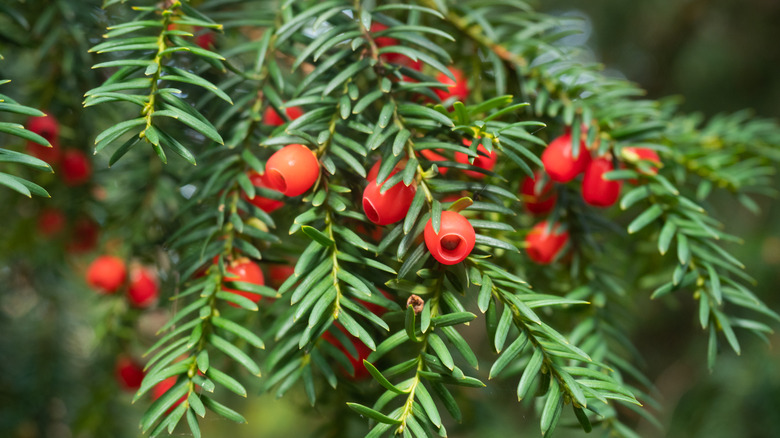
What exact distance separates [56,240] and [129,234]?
0.55ft

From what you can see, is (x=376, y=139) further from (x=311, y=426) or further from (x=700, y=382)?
(x=311, y=426)

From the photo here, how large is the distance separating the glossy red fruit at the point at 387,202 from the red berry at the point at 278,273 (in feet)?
0.67

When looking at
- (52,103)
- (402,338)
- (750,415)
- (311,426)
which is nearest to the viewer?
(402,338)

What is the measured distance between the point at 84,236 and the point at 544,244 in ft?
2.05

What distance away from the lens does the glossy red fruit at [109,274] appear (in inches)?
26.7

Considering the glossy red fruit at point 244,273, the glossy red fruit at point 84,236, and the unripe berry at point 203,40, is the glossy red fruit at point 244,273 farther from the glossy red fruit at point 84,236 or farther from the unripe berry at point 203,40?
the glossy red fruit at point 84,236

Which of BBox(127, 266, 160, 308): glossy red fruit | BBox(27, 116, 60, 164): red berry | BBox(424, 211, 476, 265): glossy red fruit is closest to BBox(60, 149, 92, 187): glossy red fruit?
BBox(27, 116, 60, 164): red berry

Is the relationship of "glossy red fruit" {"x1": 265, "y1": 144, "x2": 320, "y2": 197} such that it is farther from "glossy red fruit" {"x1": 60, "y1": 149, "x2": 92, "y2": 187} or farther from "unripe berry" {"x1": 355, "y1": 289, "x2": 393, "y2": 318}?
"glossy red fruit" {"x1": 60, "y1": 149, "x2": 92, "y2": 187}

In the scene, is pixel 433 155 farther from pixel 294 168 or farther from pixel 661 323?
pixel 661 323

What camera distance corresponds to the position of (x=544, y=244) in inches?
20.6

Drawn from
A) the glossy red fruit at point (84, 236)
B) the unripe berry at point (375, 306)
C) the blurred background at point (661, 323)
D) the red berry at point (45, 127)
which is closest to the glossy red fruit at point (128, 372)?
the blurred background at point (661, 323)

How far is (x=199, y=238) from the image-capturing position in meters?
0.47

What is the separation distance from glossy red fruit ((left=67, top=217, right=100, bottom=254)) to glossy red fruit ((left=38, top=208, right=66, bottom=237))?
2 centimetres

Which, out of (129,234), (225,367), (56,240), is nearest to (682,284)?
(225,367)
